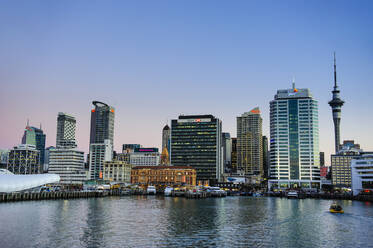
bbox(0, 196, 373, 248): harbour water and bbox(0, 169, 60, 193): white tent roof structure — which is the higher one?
bbox(0, 169, 60, 193): white tent roof structure

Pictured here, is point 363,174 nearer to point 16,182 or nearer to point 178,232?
Answer: point 178,232

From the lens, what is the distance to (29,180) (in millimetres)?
140875

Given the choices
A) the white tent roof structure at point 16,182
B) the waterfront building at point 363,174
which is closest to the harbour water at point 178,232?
the white tent roof structure at point 16,182

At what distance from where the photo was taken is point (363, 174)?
608ft

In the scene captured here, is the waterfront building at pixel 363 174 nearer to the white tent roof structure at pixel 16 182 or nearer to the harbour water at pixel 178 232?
the harbour water at pixel 178 232

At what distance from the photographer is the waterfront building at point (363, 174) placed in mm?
181625

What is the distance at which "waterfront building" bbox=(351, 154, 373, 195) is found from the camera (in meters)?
182

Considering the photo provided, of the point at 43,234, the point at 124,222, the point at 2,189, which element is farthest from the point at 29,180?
the point at 43,234

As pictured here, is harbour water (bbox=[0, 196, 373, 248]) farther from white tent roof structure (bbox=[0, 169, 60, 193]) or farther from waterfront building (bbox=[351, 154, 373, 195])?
waterfront building (bbox=[351, 154, 373, 195])

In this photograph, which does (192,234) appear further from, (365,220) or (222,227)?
(365,220)

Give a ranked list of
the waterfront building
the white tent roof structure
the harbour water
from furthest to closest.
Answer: the waterfront building, the white tent roof structure, the harbour water

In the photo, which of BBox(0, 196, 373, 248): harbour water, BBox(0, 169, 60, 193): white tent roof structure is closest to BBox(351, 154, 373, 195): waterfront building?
BBox(0, 196, 373, 248): harbour water

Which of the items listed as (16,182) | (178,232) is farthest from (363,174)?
(16,182)

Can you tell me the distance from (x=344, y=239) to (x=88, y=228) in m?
45.0
